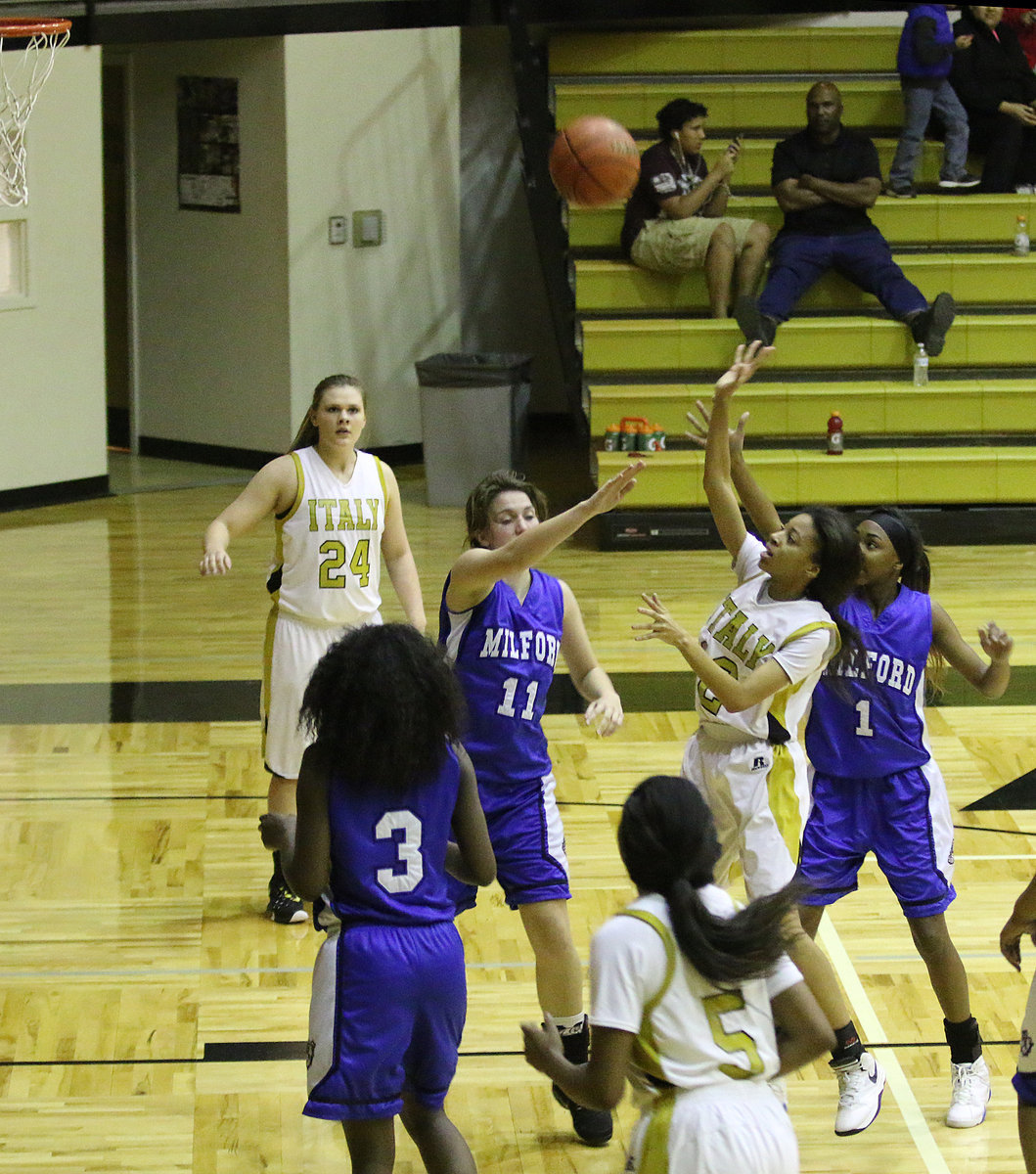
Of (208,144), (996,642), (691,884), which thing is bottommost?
(691,884)

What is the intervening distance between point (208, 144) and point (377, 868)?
392 inches

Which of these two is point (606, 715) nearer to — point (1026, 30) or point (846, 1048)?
point (846, 1048)

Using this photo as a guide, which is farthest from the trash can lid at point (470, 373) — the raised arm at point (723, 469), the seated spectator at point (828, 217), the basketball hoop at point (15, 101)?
the raised arm at point (723, 469)

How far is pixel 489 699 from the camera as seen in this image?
12.7ft

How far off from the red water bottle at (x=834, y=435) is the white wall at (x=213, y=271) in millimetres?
3793

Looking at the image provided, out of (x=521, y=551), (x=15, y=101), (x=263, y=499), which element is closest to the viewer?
(x=521, y=551)

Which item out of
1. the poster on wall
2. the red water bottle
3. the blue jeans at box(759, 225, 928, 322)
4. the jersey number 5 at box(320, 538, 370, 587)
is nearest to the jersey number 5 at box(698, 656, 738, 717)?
the jersey number 5 at box(320, 538, 370, 587)

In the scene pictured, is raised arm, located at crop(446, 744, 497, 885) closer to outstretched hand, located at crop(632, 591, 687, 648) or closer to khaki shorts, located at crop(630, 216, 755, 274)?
outstretched hand, located at crop(632, 591, 687, 648)

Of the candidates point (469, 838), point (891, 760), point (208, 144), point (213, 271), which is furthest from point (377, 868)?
point (208, 144)

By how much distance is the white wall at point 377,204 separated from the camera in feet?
38.3

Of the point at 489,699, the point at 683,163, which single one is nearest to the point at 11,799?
the point at 489,699

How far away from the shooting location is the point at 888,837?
4.02 metres

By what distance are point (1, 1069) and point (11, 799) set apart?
200 cm

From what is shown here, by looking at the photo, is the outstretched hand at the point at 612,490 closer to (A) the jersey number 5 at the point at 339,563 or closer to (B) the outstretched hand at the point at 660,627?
(B) the outstretched hand at the point at 660,627
